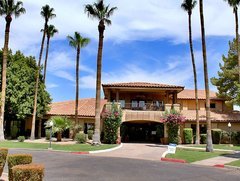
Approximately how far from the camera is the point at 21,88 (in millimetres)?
38094

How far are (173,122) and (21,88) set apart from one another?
61.9 feet

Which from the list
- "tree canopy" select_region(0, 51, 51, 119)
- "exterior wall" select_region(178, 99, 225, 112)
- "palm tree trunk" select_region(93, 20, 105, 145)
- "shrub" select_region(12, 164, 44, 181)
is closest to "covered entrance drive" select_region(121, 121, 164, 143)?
"exterior wall" select_region(178, 99, 225, 112)

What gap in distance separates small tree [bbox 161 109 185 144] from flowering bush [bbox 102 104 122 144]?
16.4 ft

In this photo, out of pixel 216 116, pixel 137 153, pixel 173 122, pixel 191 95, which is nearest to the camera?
pixel 137 153

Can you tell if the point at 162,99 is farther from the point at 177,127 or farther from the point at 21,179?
the point at 21,179

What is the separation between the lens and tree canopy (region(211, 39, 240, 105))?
41438mm

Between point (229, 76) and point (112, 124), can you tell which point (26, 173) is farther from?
point (229, 76)

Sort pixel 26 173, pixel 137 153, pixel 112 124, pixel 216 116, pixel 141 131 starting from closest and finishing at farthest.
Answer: pixel 26 173 → pixel 137 153 → pixel 112 124 → pixel 216 116 → pixel 141 131

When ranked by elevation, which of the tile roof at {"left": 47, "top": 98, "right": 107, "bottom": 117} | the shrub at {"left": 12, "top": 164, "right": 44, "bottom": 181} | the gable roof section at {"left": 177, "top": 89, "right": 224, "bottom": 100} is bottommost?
the shrub at {"left": 12, "top": 164, "right": 44, "bottom": 181}

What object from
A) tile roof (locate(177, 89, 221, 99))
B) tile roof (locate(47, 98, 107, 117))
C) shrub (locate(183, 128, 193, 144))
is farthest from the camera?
tile roof (locate(47, 98, 107, 117))

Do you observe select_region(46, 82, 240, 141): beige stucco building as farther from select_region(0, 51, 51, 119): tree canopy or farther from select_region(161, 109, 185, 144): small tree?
select_region(0, 51, 51, 119): tree canopy

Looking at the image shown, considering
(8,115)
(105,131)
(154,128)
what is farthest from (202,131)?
(8,115)

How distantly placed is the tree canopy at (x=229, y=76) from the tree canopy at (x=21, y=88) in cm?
2396

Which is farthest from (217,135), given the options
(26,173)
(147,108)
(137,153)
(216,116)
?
(26,173)
